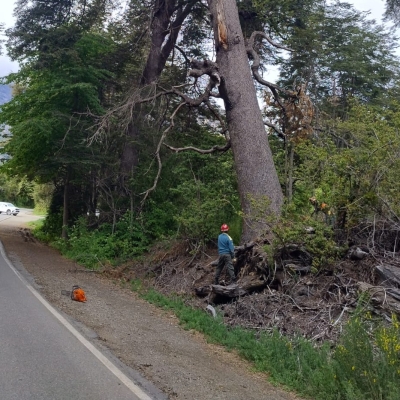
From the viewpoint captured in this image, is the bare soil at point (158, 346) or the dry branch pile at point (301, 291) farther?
the dry branch pile at point (301, 291)

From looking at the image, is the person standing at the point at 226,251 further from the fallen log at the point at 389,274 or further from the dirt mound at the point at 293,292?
the fallen log at the point at 389,274

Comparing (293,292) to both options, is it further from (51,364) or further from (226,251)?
(51,364)

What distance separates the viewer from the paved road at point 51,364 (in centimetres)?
596

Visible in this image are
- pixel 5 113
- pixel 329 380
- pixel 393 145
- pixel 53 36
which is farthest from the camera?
pixel 5 113

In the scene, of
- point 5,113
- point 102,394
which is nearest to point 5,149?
point 5,113

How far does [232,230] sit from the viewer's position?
16.2 m

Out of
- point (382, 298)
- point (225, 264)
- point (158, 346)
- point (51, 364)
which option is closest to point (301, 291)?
point (382, 298)

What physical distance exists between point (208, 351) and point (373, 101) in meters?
19.2

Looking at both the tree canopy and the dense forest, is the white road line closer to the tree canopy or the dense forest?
the dense forest

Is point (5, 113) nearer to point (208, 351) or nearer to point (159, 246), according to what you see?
point (159, 246)

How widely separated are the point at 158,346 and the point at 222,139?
12.9 meters

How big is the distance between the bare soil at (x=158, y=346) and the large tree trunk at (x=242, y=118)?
3664 millimetres

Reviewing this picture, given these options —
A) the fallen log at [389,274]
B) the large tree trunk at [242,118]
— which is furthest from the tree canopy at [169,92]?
the fallen log at [389,274]

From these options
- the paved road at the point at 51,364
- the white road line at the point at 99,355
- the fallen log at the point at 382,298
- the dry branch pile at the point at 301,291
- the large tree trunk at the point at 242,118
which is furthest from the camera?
the large tree trunk at the point at 242,118
